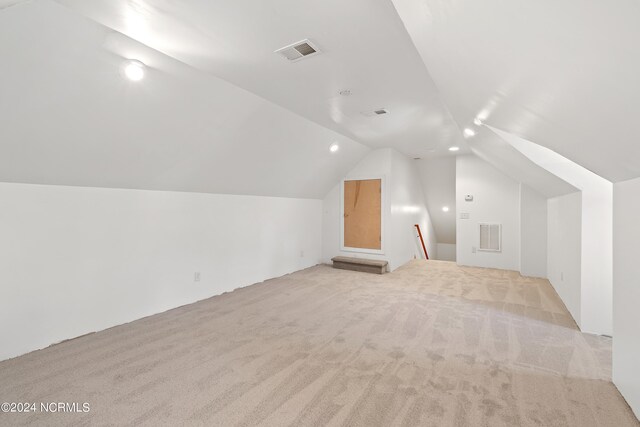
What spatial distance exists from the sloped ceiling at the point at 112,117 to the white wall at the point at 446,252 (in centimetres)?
742

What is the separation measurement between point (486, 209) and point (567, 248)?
2.58m

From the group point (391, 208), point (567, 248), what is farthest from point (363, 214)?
point (567, 248)

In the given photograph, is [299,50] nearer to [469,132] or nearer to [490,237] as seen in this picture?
[469,132]

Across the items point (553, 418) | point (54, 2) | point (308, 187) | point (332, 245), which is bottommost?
point (553, 418)

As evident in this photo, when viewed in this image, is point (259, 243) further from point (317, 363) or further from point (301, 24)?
point (301, 24)

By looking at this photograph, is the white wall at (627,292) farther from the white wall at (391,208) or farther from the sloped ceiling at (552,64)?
the white wall at (391,208)

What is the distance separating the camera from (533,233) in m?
5.38

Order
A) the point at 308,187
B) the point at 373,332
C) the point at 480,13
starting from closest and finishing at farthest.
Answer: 1. the point at 480,13
2. the point at 373,332
3. the point at 308,187

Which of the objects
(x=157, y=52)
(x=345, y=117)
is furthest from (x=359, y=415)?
(x=345, y=117)

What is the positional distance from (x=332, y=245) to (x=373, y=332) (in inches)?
143

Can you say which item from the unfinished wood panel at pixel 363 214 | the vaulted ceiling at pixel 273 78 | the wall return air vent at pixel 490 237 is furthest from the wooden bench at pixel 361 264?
the vaulted ceiling at pixel 273 78

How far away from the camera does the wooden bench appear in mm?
5684

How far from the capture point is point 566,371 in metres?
2.34

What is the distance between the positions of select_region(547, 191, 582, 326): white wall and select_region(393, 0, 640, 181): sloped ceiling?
4.84 feet
